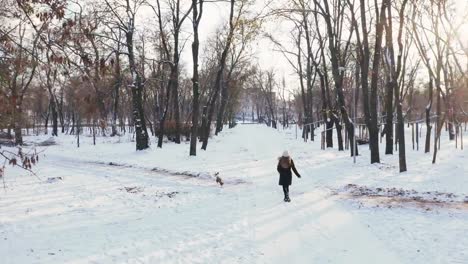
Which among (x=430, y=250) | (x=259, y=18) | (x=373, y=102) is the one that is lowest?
(x=430, y=250)

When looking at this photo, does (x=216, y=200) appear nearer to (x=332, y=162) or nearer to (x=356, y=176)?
(x=356, y=176)

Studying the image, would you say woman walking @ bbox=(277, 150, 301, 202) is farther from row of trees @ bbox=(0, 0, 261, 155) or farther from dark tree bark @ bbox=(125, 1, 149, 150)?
dark tree bark @ bbox=(125, 1, 149, 150)

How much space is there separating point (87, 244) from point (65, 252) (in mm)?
512

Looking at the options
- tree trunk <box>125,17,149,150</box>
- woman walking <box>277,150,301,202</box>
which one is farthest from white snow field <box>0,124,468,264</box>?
tree trunk <box>125,17,149,150</box>

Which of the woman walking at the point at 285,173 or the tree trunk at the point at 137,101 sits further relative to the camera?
the tree trunk at the point at 137,101

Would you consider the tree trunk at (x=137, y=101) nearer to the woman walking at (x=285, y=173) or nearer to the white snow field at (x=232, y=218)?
the white snow field at (x=232, y=218)

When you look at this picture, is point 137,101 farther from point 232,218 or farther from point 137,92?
point 232,218

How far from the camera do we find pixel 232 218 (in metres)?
10.4

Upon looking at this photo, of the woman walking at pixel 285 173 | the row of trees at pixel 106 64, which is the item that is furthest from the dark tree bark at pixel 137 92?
the woman walking at pixel 285 173

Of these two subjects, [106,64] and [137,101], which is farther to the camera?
[137,101]

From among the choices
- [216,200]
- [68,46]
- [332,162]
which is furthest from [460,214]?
[332,162]

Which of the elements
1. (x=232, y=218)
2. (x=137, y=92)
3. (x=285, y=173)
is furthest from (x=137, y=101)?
(x=232, y=218)

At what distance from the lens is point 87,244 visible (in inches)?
340

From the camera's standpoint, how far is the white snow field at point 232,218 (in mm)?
Result: 7871
